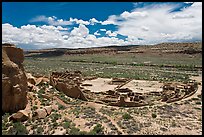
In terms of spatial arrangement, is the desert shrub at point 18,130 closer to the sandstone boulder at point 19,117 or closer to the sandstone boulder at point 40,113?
the sandstone boulder at point 19,117

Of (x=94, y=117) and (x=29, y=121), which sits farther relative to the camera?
(x=94, y=117)

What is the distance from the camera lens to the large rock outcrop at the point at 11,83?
58.0 feet

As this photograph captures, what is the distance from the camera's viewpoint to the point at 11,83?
17.9 m

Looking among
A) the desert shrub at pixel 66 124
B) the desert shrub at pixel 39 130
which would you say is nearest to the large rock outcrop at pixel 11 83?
the desert shrub at pixel 39 130

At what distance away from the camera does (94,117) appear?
18.8 metres

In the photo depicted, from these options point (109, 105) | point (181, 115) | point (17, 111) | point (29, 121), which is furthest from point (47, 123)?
point (181, 115)

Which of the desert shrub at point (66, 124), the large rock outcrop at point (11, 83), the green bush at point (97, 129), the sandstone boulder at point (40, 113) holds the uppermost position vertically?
the large rock outcrop at point (11, 83)

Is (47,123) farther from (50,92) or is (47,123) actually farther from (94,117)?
(50,92)

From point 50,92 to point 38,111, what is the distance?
7883 mm

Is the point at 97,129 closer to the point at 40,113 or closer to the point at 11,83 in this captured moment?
the point at 40,113

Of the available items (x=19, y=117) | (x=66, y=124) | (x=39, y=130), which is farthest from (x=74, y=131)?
(x=19, y=117)

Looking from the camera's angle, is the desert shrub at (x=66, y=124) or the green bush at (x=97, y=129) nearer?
the green bush at (x=97, y=129)

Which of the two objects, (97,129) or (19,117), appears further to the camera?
(19,117)

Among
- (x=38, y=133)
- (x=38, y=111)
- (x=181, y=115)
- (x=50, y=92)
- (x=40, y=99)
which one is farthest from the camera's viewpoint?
(x=50, y=92)
